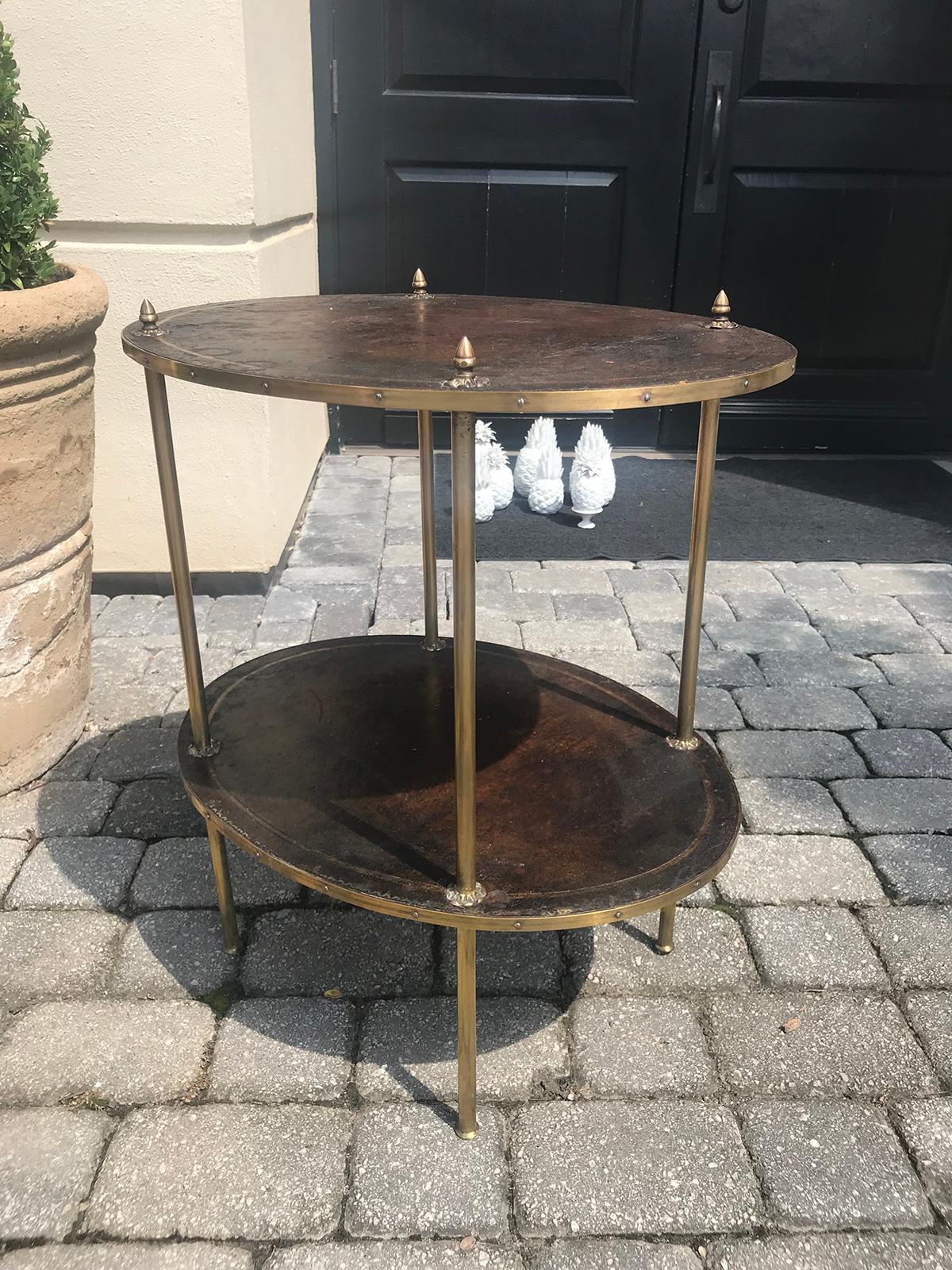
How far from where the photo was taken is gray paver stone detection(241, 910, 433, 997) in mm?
2092

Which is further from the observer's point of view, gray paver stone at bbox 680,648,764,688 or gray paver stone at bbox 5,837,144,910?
gray paver stone at bbox 680,648,764,688

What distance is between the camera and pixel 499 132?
4922mm

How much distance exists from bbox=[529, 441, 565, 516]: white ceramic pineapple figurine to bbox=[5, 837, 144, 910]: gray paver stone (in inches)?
105

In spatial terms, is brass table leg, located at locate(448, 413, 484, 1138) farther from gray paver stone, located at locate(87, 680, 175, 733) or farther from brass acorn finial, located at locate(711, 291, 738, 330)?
gray paver stone, located at locate(87, 680, 175, 733)

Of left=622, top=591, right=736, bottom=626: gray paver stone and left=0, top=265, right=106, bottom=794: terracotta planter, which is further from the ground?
left=0, top=265, right=106, bottom=794: terracotta planter

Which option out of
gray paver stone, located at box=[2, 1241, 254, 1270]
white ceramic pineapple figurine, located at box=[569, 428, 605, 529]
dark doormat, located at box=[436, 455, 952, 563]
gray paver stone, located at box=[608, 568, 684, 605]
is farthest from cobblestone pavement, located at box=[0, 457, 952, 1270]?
white ceramic pineapple figurine, located at box=[569, 428, 605, 529]

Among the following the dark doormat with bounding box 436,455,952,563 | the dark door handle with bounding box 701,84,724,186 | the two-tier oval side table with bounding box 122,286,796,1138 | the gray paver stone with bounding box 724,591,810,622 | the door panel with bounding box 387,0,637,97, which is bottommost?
the dark doormat with bounding box 436,455,952,563

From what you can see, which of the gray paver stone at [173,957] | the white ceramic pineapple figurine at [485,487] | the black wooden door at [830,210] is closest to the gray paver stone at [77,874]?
the gray paver stone at [173,957]

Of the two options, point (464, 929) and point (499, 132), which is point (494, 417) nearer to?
point (499, 132)

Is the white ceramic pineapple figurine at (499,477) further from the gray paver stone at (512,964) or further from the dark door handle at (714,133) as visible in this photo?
the gray paver stone at (512,964)

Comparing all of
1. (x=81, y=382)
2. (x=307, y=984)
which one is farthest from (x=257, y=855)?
(x=81, y=382)

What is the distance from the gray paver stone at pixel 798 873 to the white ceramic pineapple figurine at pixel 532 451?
8.24 feet

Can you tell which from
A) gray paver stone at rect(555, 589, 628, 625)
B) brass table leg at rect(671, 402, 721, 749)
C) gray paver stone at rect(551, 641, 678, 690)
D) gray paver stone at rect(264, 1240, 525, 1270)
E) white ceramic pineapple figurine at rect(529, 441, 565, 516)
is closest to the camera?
gray paver stone at rect(264, 1240, 525, 1270)

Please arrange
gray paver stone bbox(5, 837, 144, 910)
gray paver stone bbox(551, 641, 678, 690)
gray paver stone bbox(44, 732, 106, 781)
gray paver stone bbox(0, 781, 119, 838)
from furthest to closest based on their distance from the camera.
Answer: gray paver stone bbox(551, 641, 678, 690)
gray paver stone bbox(44, 732, 106, 781)
gray paver stone bbox(0, 781, 119, 838)
gray paver stone bbox(5, 837, 144, 910)
